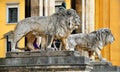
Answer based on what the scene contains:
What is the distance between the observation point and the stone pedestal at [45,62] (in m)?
17.3

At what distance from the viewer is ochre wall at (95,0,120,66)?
41594mm

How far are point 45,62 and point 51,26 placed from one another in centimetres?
149

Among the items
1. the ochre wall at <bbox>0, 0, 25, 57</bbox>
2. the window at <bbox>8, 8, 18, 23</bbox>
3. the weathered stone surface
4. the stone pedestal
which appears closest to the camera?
the stone pedestal

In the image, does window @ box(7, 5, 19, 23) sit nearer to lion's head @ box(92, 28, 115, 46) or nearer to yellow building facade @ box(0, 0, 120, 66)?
yellow building facade @ box(0, 0, 120, 66)

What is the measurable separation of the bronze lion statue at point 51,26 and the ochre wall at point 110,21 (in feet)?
74.0

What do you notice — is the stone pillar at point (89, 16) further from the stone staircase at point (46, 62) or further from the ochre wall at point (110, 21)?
the stone staircase at point (46, 62)

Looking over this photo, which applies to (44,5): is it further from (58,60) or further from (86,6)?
(58,60)

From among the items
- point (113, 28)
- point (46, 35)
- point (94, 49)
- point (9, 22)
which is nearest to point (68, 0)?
point (113, 28)

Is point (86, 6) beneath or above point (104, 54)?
above

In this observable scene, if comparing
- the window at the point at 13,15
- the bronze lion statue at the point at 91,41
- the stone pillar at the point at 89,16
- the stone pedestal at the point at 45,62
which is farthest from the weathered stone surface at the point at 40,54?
the window at the point at 13,15

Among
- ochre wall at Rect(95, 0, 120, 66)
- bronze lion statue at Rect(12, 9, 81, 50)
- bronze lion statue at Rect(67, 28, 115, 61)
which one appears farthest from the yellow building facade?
bronze lion statue at Rect(12, 9, 81, 50)

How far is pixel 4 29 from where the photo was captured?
156ft

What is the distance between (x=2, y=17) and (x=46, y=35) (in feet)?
96.3

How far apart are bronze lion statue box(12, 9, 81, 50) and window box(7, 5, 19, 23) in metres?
28.6
